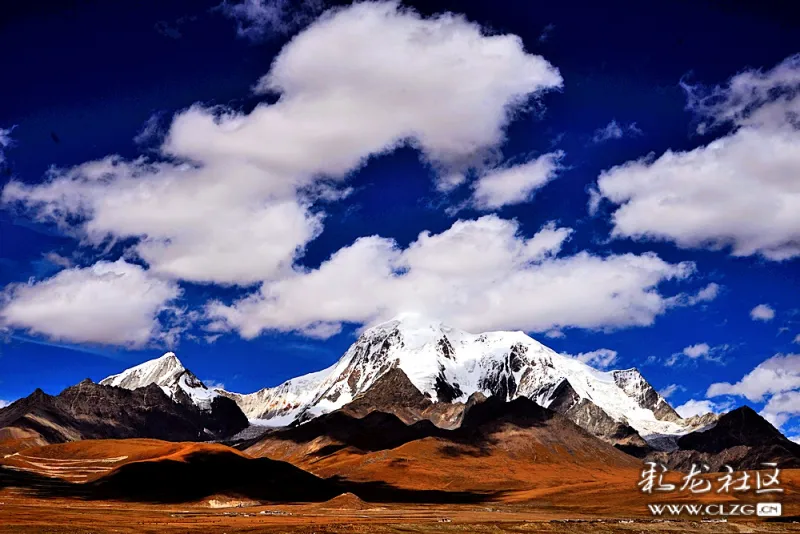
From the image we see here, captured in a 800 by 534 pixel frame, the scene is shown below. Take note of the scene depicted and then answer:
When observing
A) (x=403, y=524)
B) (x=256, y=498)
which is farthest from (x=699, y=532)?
(x=256, y=498)

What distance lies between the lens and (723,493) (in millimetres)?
167875

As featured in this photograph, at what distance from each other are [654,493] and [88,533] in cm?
13523

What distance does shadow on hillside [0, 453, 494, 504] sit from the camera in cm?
16575

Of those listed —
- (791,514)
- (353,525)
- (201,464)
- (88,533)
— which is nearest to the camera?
(88,533)

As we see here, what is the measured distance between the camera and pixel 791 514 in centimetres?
13762

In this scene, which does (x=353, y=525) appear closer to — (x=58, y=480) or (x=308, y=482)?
(x=308, y=482)

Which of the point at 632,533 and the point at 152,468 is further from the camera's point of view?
the point at 152,468

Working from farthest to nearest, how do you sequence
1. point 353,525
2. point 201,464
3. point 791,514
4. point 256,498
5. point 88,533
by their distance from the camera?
point 201,464 → point 256,498 → point 791,514 → point 353,525 → point 88,533

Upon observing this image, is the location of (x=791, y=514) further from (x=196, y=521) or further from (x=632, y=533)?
(x=196, y=521)

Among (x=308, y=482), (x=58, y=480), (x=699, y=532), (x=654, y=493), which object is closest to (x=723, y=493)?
(x=654, y=493)

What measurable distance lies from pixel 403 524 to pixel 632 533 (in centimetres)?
2846

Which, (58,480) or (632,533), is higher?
(58,480)

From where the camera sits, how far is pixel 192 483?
565 ft

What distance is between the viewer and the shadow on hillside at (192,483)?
16575cm
